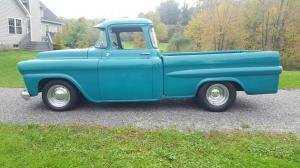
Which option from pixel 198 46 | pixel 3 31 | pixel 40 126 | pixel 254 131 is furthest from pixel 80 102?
pixel 198 46

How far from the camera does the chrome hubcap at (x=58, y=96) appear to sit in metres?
7.18

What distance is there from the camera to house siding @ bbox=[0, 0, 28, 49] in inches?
1171

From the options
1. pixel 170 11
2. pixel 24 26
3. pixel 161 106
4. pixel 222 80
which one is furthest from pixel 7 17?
pixel 170 11

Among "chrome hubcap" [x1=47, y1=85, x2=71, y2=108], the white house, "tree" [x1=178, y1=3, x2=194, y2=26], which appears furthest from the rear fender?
"tree" [x1=178, y1=3, x2=194, y2=26]

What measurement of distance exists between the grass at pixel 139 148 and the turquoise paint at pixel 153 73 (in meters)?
1.37

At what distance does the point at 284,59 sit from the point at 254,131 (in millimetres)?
29031

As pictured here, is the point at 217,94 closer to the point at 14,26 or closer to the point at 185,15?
the point at 14,26

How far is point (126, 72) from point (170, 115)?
1.31m

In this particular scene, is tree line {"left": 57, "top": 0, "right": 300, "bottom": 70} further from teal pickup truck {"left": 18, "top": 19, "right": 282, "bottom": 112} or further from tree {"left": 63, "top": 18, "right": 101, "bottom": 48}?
teal pickup truck {"left": 18, "top": 19, "right": 282, "bottom": 112}

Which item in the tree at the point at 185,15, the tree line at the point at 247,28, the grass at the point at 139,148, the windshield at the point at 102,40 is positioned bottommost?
the grass at the point at 139,148

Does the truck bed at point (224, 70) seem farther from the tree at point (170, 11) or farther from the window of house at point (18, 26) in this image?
the tree at point (170, 11)

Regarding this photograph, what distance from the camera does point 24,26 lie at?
3388cm

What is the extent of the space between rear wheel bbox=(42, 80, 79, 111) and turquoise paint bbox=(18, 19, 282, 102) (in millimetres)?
195

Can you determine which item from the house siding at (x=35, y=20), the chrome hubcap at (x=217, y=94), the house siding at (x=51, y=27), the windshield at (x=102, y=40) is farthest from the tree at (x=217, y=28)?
the windshield at (x=102, y=40)
